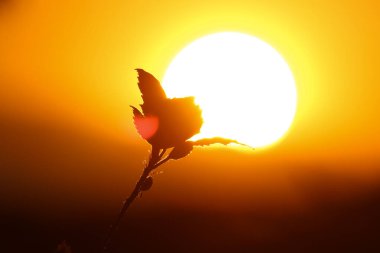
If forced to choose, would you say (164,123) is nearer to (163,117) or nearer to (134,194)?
(163,117)

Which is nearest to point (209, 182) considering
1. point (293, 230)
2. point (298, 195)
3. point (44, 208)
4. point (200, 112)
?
point (298, 195)

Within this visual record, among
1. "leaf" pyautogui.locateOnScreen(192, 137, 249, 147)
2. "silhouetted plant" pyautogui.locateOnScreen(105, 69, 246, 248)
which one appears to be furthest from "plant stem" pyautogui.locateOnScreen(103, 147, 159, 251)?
"leaf" pyautogui.locateOnScreen(192, 137, 249, 147)

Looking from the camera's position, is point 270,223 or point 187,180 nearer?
point 270,223

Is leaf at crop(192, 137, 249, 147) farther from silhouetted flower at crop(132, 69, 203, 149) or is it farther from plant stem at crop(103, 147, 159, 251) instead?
plant stem at crop(103, 147, 159, 251)

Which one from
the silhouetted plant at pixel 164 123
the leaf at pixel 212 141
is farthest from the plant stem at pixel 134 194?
the leaf at pixel 212 141

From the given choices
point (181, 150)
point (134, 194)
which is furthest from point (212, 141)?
point (134, 194)

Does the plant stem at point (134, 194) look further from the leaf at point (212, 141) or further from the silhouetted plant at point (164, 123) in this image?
the leaf at point (212, 141)

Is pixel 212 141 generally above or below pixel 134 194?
above

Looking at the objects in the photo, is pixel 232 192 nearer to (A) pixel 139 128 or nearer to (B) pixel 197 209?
(B) pixel 197 209
